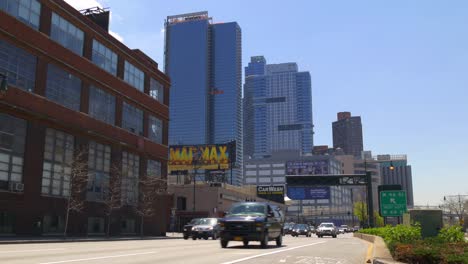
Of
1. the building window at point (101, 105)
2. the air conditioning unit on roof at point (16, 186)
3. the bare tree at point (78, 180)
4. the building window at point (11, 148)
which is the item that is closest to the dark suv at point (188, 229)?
the bare tree at point (78, 180)

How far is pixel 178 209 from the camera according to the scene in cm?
7906

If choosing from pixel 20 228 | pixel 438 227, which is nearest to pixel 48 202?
pixel 20 228

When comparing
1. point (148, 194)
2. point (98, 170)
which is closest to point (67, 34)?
point (98, 170)

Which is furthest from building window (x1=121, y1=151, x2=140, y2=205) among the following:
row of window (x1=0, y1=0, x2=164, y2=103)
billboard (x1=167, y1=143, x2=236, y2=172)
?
billboard (x1=167, y1=143, x2=236, y2=172)

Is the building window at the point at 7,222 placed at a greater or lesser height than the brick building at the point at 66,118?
lesser

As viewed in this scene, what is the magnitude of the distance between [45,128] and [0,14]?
9.20m

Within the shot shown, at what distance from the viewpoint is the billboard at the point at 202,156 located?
87.8 m

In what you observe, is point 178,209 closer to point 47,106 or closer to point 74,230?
point 74,230

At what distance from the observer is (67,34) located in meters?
42.8

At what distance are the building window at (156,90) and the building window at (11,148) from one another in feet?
76.1

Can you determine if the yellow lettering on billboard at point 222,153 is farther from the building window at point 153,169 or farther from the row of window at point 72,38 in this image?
the row of window at point 72,38

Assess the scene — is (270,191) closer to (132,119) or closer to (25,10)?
(132,119)

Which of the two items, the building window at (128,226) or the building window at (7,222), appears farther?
the building window at (128,226)

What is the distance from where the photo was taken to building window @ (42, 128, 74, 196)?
129ft
